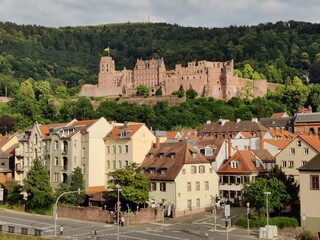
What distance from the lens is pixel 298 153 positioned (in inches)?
2881

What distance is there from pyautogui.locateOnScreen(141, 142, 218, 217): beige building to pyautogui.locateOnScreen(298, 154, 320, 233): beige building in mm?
16237

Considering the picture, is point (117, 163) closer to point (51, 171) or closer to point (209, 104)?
point (51, 171)

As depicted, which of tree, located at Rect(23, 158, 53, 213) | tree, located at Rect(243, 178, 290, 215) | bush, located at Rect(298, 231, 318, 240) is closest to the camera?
bush, located at Rect(298, 231, 318, 240)

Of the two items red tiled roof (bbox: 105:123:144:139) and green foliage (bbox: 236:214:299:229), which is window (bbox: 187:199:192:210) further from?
red tiled roof (bbox: 105:123:144:139)

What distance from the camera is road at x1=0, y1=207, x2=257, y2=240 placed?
178ft

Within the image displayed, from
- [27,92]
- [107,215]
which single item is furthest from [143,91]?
[107,215]

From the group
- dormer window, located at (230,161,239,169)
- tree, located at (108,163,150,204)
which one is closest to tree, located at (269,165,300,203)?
dormer window, located at (230,161,239,169)

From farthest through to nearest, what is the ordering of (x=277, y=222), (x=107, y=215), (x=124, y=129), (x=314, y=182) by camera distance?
(x=124, y=129) < (x=107, y=215) < (x=277, y=222) < (x=314, y=182)

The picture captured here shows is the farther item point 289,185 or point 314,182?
point 289,185

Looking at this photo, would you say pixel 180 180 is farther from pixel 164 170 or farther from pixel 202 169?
pixel 202 169

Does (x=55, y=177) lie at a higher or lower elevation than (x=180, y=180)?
higher

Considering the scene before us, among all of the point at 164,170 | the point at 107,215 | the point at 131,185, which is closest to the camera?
the point at 107,215

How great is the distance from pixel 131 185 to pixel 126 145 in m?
9.71

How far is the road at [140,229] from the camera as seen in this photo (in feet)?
178
